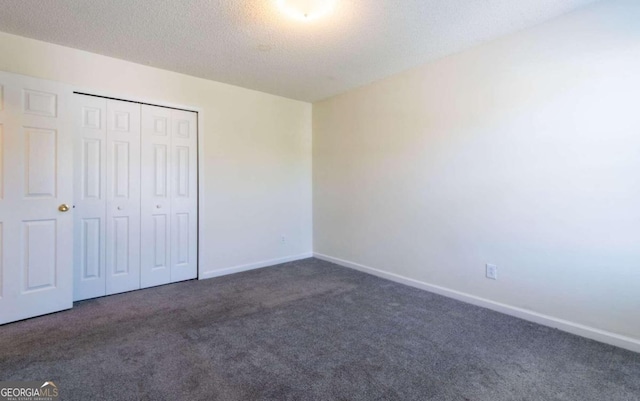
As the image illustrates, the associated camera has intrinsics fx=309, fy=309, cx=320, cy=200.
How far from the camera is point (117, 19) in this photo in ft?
8.09

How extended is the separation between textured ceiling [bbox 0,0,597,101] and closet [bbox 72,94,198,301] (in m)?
0.65

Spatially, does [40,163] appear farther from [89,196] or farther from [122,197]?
[122,197]

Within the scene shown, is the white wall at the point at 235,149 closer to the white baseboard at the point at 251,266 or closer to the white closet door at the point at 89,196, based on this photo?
the white baseboard at the point at 251,266

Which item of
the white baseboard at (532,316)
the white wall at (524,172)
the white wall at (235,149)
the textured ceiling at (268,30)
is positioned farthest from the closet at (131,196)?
the white baseboard at (532,316)

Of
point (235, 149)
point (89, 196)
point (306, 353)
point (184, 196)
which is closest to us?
point (306, 353)

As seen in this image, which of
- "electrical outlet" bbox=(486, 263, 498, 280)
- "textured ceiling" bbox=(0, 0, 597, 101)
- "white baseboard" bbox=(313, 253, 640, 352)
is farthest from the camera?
"electrical outlet" bbox=(486, 263, 498, 280)

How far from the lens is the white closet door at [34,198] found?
8.29ft

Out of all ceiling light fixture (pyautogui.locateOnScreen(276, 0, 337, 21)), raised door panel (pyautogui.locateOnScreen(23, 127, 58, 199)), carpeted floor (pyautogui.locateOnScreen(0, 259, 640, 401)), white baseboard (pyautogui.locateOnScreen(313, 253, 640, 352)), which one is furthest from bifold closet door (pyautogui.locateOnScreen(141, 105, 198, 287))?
white baseboard (pyautogui.locateOnScreen(313, 253, 640, 352))

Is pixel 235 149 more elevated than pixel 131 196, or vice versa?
pixel 235 149

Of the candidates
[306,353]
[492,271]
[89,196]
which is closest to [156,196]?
[89,196]

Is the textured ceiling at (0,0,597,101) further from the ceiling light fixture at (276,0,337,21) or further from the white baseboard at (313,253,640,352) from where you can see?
the white baseboard at (313,253,640,352)

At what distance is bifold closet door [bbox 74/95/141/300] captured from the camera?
3049 mm

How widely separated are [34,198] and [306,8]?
275 centimetres

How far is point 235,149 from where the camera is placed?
4.09 metres
